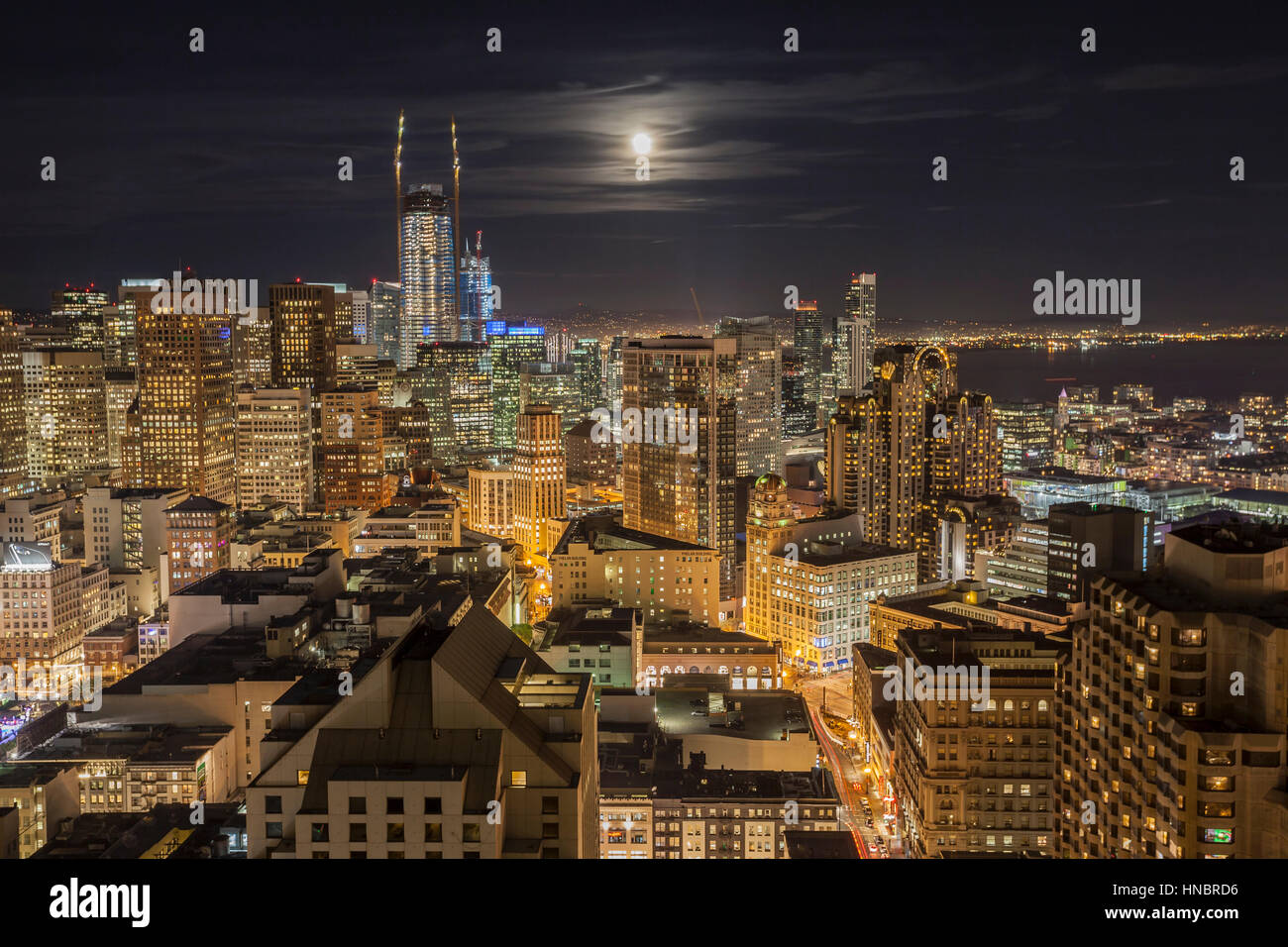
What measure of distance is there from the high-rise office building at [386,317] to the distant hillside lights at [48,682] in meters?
35.6

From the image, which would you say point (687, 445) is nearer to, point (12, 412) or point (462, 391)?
point (12, 412)

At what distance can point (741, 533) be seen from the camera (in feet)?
88.4

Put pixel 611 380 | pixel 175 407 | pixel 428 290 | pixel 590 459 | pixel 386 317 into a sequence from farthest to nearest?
pixel 386 317, pixel 428 290, pixel 611 380, pixel 590 459, pixel 175 407

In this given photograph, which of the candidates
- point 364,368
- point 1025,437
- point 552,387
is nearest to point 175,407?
point 364,368

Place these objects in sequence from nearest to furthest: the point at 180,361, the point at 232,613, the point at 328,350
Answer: the point at 232,613 → the point at 180,361 → the point at 328,350

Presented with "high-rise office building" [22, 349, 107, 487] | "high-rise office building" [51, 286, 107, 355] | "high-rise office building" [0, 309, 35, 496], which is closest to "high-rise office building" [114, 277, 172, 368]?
"high-rise office building" [51, 286, 107, 355]

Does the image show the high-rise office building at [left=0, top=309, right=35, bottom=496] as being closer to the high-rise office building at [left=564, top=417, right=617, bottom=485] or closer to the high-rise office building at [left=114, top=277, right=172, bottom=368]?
the high-rise office building at [left=114, top=277, right=172, bottom=368]

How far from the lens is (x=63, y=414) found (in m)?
33.4

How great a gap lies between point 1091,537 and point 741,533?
10.4m

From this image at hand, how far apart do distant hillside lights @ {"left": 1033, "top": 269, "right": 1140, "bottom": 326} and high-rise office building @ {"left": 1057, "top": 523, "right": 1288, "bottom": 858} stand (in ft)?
10.5

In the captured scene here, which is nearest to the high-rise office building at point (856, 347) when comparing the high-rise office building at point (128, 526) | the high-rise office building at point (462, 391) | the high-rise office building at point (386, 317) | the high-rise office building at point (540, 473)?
the high-rise office building at point (540, 473)

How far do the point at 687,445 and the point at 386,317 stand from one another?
108 feet
